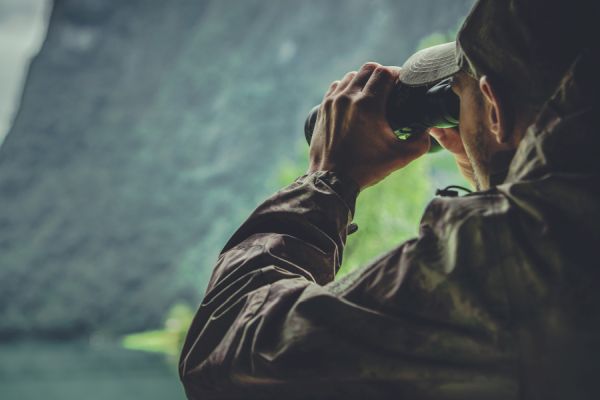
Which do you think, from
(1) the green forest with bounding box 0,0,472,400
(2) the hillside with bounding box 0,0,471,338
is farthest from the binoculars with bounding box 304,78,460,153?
(2) the hillside with bounding box 0,0,471,338

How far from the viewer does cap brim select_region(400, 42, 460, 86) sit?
57cm

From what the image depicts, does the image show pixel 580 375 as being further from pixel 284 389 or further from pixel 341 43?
pixel 341 43

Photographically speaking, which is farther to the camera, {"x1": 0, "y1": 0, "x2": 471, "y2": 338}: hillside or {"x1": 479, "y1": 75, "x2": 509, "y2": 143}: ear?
{"x1": 0, "y1": 0, "x2": 471, "y2": 338}: hillside

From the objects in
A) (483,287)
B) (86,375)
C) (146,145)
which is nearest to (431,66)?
(483,287)

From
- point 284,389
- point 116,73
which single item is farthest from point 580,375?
point 116,73

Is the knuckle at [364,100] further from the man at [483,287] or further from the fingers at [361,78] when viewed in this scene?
the man at [483,287]

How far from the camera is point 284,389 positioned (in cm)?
46

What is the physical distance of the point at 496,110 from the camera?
478 millimetres

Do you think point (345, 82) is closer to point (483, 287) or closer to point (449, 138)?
point (449, 138)

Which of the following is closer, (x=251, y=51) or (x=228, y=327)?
(x=228, y=327)

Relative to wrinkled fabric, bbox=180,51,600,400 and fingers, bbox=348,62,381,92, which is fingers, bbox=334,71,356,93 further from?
wrinkled fabric, bbox=180,51,600,400

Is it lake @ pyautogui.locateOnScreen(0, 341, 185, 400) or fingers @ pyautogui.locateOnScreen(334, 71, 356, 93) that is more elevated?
lake @ pyautogui.locateOnScreen(0, 341, 185, 400)

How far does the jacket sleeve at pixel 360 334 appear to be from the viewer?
0.41 meters

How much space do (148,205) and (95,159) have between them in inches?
130
